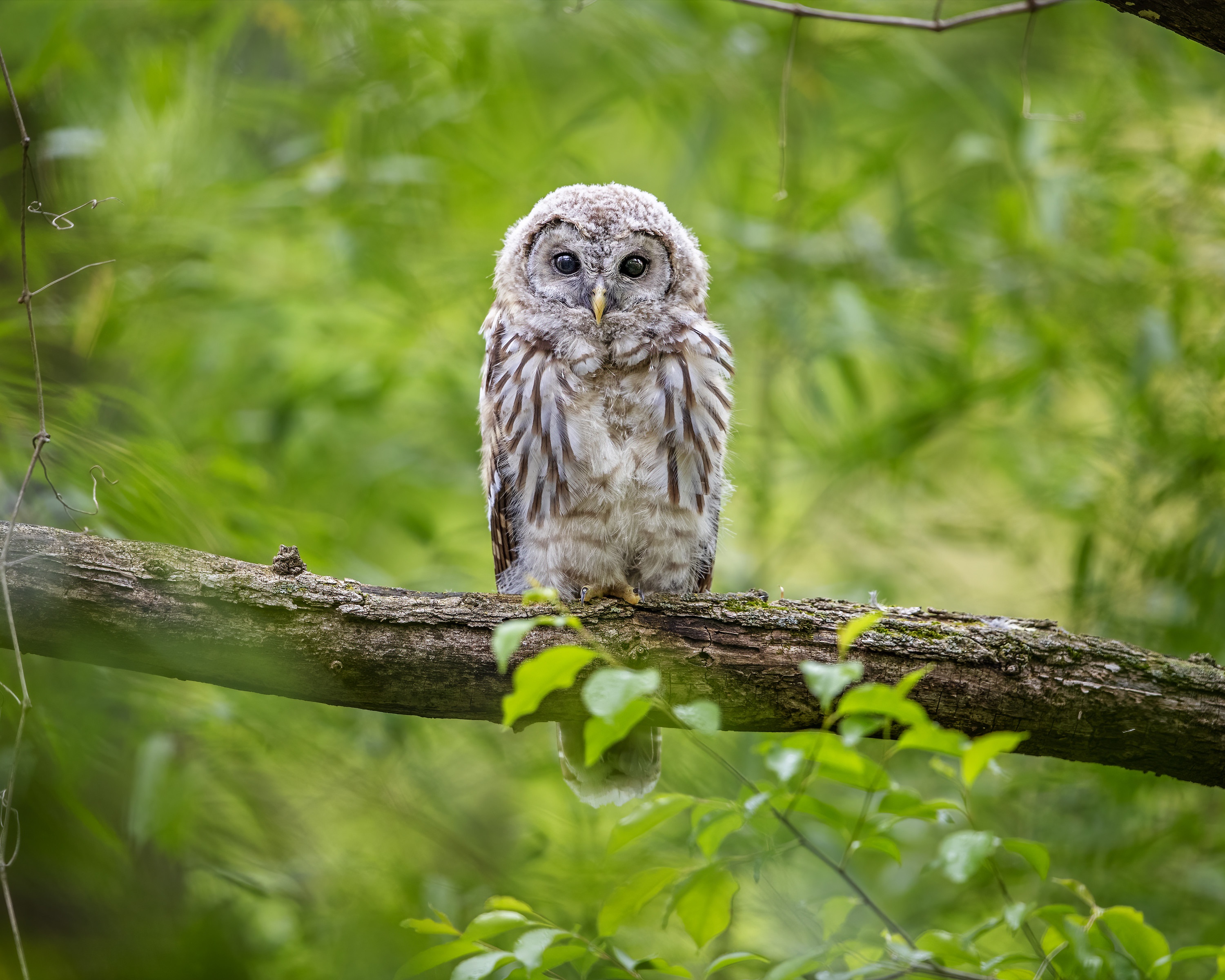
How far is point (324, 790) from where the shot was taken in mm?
3889

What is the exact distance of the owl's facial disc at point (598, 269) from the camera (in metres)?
3.14

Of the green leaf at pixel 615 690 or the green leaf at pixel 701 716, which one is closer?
the green leaf at pixel 615 690

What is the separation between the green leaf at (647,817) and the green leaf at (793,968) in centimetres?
28

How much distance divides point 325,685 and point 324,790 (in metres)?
1.91

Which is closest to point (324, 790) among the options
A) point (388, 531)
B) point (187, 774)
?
point (187, 774)

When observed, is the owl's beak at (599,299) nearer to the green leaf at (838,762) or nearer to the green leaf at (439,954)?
the green leaf at (838,762)

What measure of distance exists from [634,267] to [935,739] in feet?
7.15

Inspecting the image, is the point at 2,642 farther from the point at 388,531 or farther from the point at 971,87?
the point at 971,87

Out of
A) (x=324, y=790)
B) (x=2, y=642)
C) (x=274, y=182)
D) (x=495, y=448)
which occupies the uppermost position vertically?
(x=274, y=182)

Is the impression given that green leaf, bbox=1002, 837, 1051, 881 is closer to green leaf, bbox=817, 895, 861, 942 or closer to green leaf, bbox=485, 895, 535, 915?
green leaf, bbox=817, 895, 861, 942

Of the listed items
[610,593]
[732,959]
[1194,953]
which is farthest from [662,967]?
[610,593]

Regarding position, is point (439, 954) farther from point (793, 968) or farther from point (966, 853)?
point (966, 853)

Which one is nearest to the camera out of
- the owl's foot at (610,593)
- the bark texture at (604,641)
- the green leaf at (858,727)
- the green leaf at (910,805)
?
the green leaf at (858,727)

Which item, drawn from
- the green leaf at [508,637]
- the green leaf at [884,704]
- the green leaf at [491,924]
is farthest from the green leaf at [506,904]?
the green leaf at [884,704]
